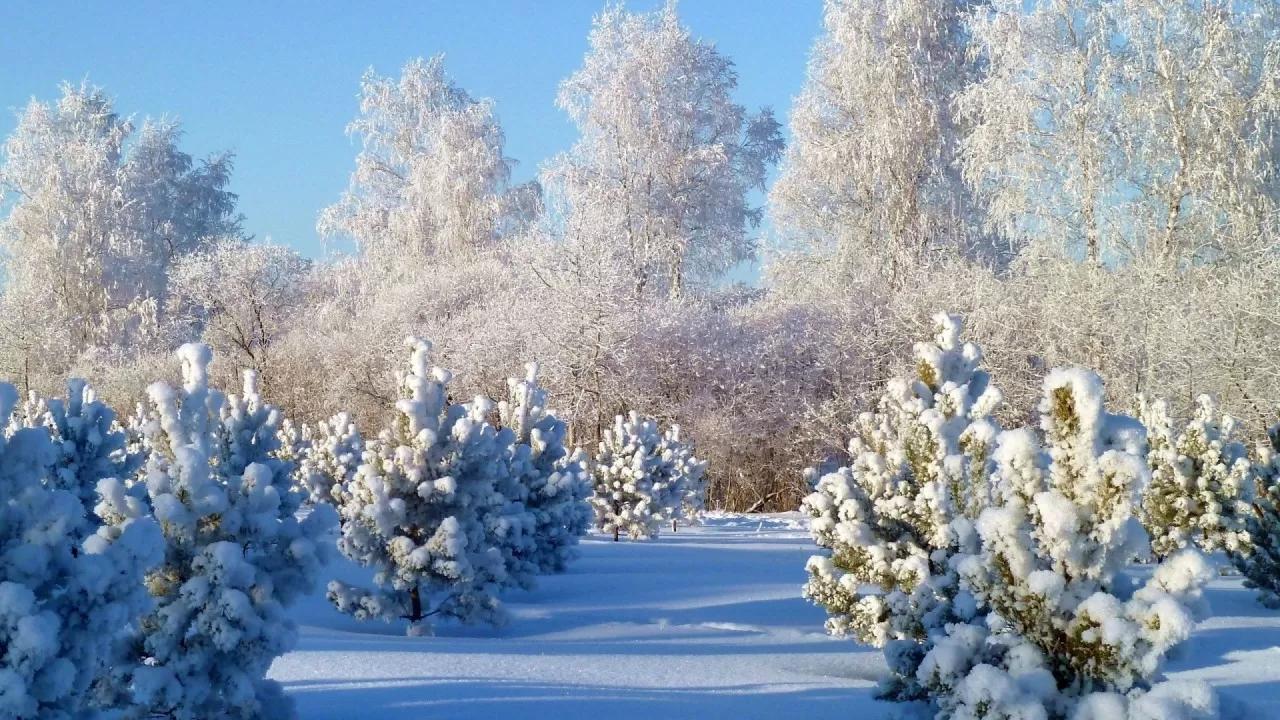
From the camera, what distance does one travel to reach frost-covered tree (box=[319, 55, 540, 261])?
29.2 meters

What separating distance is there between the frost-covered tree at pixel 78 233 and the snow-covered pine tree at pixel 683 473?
1971 cm

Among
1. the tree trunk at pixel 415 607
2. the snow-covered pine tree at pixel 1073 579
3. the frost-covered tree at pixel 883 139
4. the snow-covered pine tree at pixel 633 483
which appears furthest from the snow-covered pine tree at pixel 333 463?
the frost-covered tree at pixel 883 139

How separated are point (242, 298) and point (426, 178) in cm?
583

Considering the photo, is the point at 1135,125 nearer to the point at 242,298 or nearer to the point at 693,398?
the point at 693,398

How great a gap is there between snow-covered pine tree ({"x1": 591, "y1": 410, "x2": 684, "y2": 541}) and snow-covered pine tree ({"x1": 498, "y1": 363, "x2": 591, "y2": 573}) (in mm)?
2882

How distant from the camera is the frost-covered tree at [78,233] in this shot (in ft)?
98.8

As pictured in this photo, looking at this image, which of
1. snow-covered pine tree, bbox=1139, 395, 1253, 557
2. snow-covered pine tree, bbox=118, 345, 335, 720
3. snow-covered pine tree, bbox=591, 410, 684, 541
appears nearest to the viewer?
snow-covered pine tree, bbox=118, 345, 335, 720

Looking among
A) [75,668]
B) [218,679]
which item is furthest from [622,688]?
[75,668]

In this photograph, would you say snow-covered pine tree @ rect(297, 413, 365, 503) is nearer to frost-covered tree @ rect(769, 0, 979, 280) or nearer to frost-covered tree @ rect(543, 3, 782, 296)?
frost-covered tree @ rect(543, 3, 782, 296)

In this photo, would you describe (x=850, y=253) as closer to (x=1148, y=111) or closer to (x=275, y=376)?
(x=1148, y=111)

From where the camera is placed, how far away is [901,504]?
23.0ft

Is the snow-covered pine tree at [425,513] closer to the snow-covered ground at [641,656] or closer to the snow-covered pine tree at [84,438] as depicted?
the snow-covered ground at [641,656]

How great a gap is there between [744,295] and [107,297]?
58.9 ft

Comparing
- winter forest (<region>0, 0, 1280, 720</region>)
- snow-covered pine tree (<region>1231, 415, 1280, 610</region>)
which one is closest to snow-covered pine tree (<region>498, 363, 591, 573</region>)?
winter forest (<region>0, 0, 1280, 720</region>)
